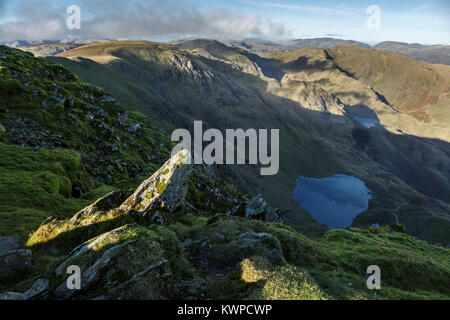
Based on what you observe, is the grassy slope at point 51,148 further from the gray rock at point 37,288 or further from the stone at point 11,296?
the stone at point 11,296

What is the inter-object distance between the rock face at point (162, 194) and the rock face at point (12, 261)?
615cm

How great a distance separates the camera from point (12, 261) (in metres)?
12.3

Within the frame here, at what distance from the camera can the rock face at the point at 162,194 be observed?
61.5 feet

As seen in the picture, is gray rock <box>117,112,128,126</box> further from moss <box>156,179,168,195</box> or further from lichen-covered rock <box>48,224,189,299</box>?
lichen-covered rock <box>48,224,189,299</box>

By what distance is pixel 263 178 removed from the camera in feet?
650

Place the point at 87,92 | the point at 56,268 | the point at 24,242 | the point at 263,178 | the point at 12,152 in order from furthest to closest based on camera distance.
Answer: the point at 263,178, the point at 87,92, the point at 12,152, the point at 24,242, the point at 56,268

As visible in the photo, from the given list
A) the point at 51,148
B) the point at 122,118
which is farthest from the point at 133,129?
the point at 51,148

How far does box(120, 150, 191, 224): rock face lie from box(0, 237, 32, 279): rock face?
6145mm

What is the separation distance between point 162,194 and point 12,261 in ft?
31.6

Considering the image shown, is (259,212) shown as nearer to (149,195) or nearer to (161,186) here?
(161,186)

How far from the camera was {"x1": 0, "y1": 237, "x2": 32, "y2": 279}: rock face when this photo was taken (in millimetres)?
12039

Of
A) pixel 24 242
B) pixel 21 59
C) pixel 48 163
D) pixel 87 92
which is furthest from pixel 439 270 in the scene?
pixel 21 59
